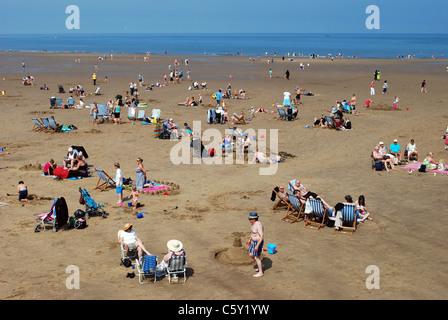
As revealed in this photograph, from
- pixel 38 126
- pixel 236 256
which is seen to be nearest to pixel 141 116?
pixel 38 126

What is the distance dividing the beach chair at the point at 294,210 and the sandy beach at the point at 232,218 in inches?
8.7

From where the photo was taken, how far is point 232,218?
1319 centimetres

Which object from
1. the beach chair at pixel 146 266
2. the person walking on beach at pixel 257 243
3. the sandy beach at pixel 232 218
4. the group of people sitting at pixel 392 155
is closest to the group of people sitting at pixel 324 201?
the sandy beach at pixel 232 218

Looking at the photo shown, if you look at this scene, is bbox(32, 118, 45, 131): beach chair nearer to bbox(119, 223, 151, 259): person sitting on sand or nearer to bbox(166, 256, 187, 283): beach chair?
bbox(119, 223, 151, 259): person sitting on sand

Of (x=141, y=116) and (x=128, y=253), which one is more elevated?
(x=141, y=116)

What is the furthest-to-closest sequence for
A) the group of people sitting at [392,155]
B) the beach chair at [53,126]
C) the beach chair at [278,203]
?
the beach chair at [53,126], the group of people sitting at [392,155], the beach chair at [278,203]

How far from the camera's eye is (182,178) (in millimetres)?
17094

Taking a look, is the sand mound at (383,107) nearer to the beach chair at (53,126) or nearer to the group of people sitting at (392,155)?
the group of people sitting at (392,155)

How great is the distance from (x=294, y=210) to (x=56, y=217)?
632 centimetres

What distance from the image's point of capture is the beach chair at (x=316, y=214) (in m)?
12.6

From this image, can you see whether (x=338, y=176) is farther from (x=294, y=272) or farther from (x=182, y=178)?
(x=294, y=272)

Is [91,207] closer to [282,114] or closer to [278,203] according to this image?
[278,203]
